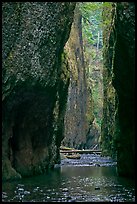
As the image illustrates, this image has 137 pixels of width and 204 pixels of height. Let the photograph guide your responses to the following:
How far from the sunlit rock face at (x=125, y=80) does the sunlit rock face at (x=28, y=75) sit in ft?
9.23

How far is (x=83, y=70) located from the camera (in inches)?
2028

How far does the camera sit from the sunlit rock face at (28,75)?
56.1 ft

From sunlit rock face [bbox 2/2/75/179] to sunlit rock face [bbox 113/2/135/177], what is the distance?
2813 millimetres

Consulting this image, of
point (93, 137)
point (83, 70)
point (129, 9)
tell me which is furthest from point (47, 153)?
point (93, 137)

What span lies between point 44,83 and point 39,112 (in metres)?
1.68

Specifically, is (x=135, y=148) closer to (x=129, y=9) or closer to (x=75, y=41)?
(x=129, y=9)

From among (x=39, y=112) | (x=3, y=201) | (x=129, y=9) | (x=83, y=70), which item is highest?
(x=83, y=70)

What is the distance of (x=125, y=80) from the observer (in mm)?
17469

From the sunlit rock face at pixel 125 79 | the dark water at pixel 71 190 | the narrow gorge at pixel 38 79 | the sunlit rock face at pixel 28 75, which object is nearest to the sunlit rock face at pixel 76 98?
the narrow gorge at pixel 38 79

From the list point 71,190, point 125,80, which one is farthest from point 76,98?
point 71,190

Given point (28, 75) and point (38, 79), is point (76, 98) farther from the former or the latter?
point (28, 75)

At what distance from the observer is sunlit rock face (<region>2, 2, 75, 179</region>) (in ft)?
56.1

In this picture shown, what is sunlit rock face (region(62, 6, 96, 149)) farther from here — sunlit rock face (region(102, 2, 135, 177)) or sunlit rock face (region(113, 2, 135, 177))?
sunlit rock face (region(113, 2, 135, 177))

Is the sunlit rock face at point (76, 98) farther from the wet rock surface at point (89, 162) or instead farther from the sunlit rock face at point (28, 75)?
the sunlit rock face at point (28, 75)
